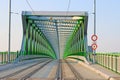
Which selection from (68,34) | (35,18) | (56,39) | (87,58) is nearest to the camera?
(87,58)

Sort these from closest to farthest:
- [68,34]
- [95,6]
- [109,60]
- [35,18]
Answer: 1. [109,60]
2. [95,6]
3. [35,18]
4. [68,34]

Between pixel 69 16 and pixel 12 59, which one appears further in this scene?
pixel 69 16

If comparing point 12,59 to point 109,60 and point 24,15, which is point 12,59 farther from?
point 109,60

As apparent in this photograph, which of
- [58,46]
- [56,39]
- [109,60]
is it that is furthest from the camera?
[58,46]

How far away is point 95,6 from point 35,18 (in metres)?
27.4

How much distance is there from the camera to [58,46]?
150 metres

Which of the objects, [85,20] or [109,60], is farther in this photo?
[85,20]

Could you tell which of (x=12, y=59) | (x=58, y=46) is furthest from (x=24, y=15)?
(x=58, y=46)

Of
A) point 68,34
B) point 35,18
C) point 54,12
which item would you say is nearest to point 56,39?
point 68,34

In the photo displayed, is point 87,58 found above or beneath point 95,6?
beneath

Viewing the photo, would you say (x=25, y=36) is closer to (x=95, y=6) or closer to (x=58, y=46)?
(x=95, y=6)

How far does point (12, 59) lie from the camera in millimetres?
53469

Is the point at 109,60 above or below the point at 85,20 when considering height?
below

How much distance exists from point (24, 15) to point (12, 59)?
14.1 m
